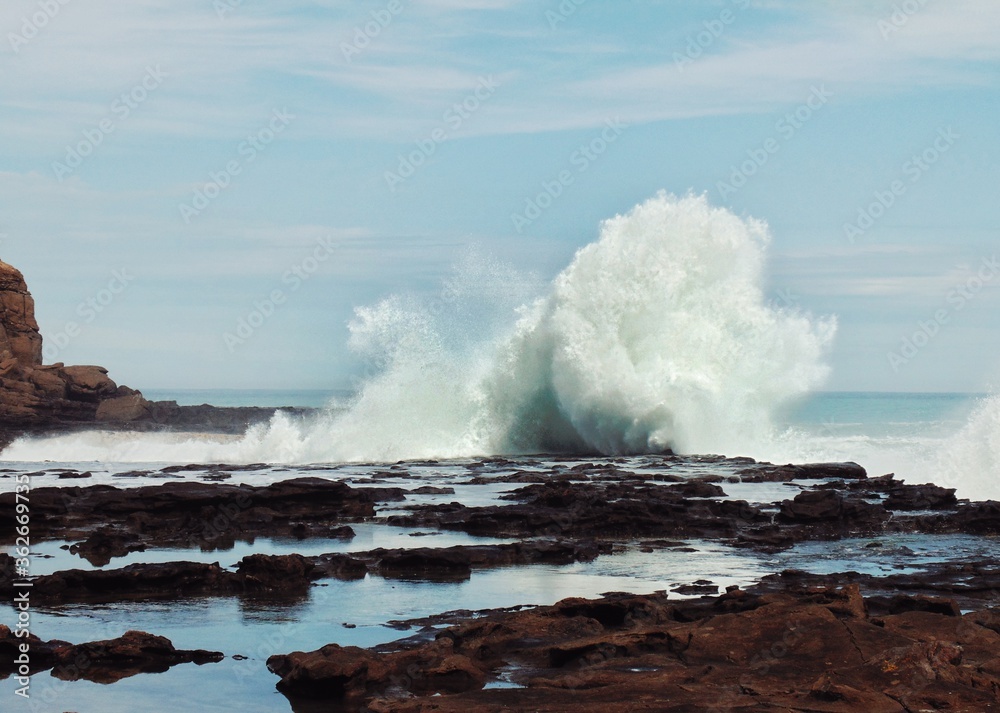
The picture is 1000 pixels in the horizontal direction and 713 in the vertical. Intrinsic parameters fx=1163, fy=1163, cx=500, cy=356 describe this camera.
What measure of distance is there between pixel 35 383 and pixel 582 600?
55132 mm

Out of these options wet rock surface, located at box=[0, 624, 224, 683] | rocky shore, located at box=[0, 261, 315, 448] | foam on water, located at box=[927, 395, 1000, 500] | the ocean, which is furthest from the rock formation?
wet rock surface, located at box=[0, 624, 224, 683]

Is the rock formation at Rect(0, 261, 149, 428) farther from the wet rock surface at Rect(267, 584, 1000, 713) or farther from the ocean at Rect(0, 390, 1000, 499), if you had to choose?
the wet rock surface at Rect(267, 584, 1000, 713)

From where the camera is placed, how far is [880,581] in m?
13.8

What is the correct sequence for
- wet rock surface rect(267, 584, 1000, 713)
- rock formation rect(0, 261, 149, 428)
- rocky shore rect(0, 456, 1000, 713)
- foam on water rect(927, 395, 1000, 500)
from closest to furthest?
wet rock surface rect(267, 584, 1000, 713)
rocky shore rect(0, 456, 1000, 713)
foam on water rect(927, 395, 1000, 500)
rock formation rect(0, 261, 149, 428)

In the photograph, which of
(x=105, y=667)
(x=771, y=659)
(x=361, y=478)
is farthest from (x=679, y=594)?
(x=361, y=478)

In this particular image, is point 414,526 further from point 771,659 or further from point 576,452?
point 576,452

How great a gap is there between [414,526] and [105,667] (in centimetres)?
1102

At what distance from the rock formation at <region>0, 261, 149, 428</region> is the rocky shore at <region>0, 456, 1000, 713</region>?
3596 cm

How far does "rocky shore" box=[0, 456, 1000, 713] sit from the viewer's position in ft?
26.9

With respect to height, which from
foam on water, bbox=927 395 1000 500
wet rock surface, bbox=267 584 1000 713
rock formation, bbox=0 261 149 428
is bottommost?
wet rock surface, bbox=267 584 1000 713

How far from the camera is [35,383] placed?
2383 inches

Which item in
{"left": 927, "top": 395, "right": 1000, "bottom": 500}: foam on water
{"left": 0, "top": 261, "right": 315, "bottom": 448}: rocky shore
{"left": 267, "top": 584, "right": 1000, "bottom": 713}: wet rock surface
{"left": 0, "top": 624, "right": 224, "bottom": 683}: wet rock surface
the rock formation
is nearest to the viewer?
{"left": 267, "top": 584, "right": 1000, "bottom": 713}: wet rock surface

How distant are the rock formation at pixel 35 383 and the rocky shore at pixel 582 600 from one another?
35960mm

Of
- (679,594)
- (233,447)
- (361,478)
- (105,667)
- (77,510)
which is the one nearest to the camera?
(105,667)
